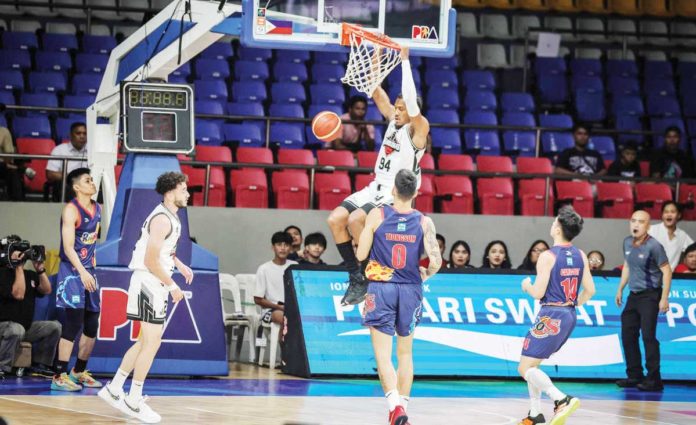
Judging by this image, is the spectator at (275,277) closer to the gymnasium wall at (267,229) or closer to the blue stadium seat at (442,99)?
the gymnasium wall at (267,229)

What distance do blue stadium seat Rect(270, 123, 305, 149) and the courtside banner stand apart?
18.5ft

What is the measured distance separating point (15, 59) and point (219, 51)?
3809 millimetres

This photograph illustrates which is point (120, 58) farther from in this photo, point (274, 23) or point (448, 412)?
point (448, 412)

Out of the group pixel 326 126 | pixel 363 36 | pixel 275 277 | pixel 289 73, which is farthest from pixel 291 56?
pixel 326 126

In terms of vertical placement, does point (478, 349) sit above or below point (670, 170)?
below

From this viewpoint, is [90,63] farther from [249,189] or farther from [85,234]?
[85,234]

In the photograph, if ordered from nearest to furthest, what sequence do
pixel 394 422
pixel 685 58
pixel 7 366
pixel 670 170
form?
pixel 394 422 < pixel 7 366 < pixel 670 170 < pixel 685 58

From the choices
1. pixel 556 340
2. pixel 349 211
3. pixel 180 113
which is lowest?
pixel 556 340

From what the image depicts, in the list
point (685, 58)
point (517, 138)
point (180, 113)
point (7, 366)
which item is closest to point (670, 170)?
point (517, 138)

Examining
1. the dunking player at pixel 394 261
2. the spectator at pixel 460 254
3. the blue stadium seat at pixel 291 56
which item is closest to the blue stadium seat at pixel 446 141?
the blue stadium seat at pixel 291 56

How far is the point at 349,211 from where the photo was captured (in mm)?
10891

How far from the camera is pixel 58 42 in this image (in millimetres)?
21016

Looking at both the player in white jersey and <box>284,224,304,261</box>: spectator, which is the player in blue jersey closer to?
the player in white jersey

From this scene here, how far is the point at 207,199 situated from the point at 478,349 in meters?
5.14
